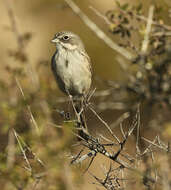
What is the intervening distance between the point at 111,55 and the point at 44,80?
26.7 ft

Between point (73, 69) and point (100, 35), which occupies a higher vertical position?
point (100, 35)

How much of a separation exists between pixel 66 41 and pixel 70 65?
13.8 inches

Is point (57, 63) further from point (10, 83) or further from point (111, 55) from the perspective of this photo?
point (111, 55)

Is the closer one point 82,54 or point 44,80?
point 44,80

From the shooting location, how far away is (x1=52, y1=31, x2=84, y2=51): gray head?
220 inches

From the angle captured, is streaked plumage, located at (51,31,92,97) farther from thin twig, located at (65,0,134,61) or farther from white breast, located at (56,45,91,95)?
thin twig, located at (65,0,134,61)

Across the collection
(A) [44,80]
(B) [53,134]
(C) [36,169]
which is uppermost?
(A) [44,80]

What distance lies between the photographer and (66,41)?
5.66 meters

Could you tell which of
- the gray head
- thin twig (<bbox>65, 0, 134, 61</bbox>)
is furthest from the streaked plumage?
thin twig (<bbox>65, 0, 134, 61</bbox>)

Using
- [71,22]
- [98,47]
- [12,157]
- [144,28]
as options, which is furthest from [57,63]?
[71,22]

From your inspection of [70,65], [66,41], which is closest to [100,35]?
[70,65]

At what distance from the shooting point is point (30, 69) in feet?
7.34

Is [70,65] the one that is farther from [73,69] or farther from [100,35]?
[100,35]

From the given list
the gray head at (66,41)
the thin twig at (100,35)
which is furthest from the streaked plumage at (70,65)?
the thin twig at (100,35)
